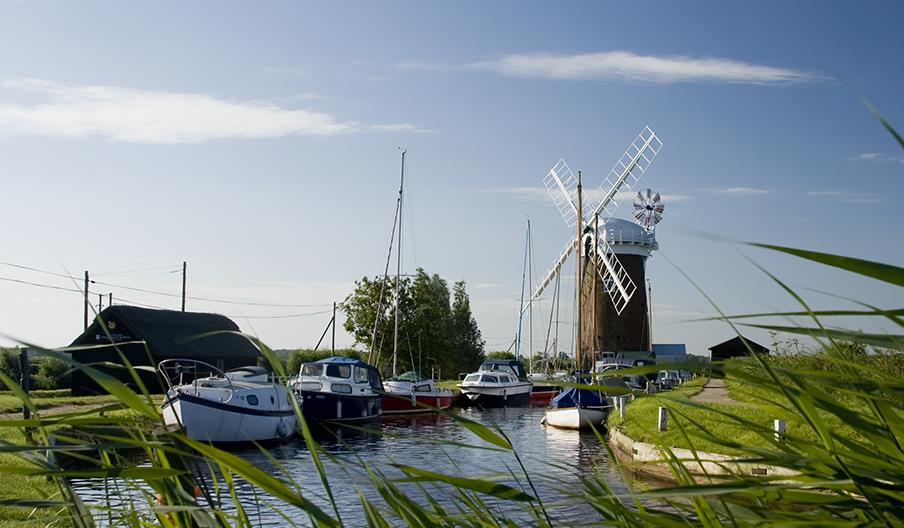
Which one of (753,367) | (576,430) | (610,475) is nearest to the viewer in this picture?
(753,367)

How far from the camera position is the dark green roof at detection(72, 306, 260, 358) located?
45.5 m

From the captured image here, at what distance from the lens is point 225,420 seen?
85.7ft

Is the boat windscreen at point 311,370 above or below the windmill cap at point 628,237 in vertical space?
below

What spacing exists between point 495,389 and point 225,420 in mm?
22127

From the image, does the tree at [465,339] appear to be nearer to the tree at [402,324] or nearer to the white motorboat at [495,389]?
the tree at [402,324]

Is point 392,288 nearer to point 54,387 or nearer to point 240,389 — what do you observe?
point 54,387

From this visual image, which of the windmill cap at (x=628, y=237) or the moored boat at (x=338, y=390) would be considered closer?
the moored boat at (x=338, y=390)

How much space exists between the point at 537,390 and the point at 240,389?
2651 cm

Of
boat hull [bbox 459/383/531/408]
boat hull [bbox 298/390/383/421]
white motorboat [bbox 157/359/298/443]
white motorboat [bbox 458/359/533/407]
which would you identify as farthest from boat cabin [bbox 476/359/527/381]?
white motorboat [bbox 157/359/298/443]

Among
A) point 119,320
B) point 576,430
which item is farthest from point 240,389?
point 119,320

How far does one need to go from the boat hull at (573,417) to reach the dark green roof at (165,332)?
17314 mm

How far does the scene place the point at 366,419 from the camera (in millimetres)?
35344

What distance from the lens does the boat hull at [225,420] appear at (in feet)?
82.8

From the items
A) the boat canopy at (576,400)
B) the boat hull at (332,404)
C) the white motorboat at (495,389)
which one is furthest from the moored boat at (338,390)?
the white motorboat at (495,389)
